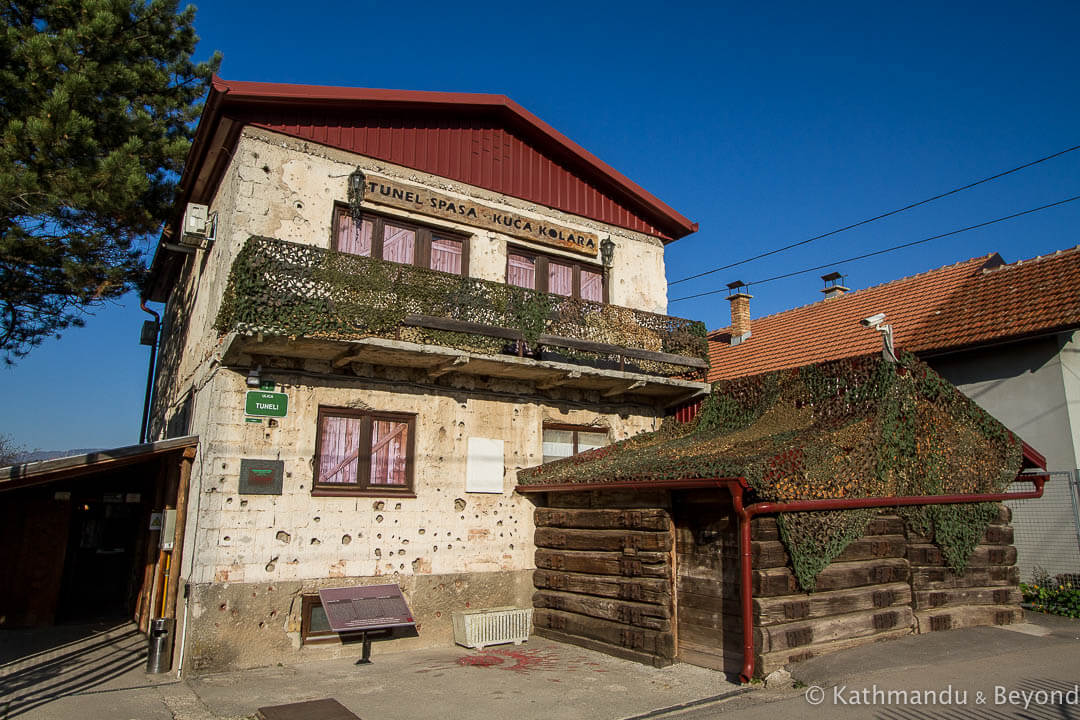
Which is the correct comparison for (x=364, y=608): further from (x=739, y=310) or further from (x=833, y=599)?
(x=739, y=310)

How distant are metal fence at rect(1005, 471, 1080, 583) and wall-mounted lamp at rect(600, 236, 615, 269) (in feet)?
28.7

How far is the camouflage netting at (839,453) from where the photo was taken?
8758mm

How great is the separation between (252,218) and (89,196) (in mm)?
3117

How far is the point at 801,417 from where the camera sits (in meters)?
11.1

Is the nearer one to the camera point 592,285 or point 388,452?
point 388,452

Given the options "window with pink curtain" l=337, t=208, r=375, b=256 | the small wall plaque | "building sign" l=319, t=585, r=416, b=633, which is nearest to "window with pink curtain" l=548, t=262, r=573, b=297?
"window with pink curtain" l=337, t=208, r=375, b=256

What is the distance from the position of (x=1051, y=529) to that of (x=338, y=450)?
12.7 m

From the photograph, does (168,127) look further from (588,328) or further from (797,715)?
(797,715)

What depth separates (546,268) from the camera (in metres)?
14.0

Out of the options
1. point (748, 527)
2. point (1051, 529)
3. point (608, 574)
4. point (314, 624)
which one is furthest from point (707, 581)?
point (1051, 529)

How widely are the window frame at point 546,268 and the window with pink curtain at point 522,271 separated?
0.04m

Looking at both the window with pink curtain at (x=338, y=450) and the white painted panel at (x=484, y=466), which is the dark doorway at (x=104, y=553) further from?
the white painted panel at (x=484, y=466)

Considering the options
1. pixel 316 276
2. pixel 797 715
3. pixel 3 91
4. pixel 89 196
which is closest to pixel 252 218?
pixel 316 276

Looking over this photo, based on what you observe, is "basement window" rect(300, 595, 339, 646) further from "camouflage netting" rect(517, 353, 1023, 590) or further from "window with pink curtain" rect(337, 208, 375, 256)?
"window with pink curtain" rect(337, 208, 375, 256)
